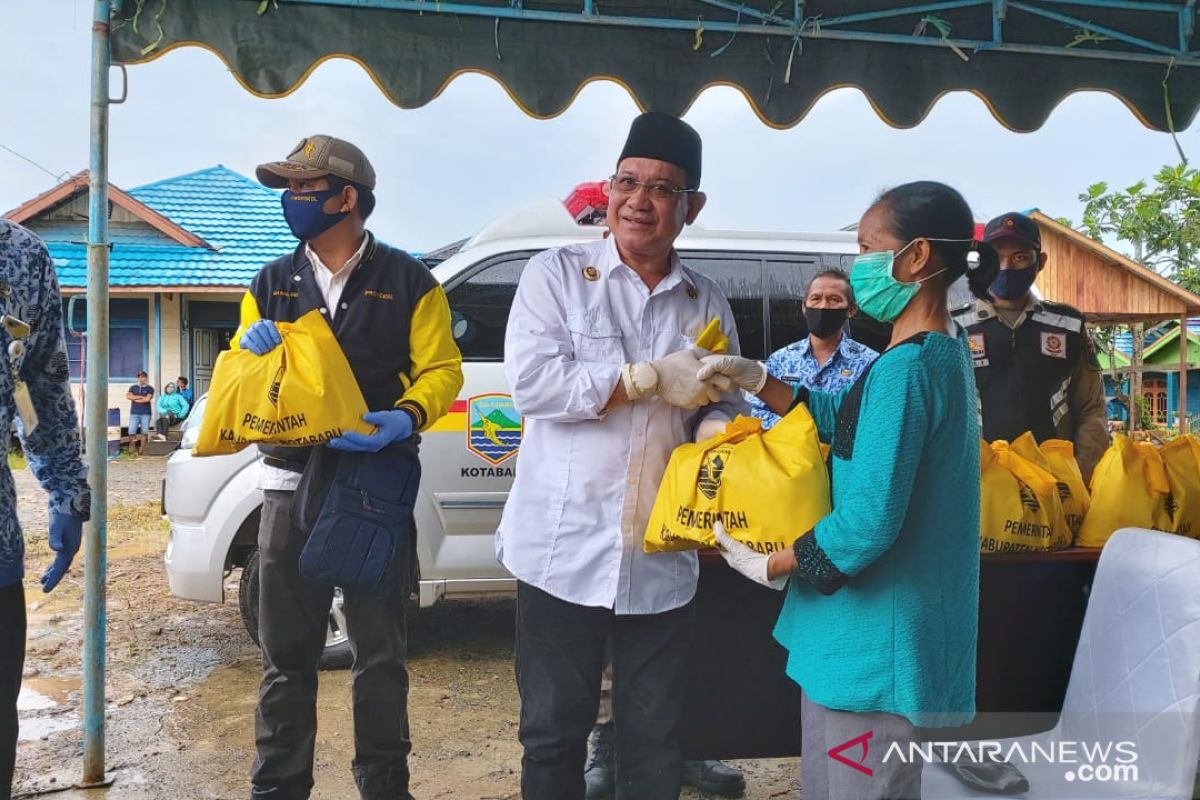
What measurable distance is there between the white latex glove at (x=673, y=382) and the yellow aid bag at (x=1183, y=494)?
5.79 ft

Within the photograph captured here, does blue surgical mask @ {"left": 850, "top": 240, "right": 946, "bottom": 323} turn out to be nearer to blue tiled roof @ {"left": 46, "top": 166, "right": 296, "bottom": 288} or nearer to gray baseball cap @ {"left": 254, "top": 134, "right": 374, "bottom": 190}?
gray baseball cap @ {"left": 254, "top": 134, "right": 374, "bottom": 190}

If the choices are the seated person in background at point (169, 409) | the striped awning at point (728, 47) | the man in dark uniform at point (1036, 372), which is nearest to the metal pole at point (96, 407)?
the striped awning at point (728, 47)

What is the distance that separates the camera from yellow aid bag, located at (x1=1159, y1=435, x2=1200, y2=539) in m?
2.85

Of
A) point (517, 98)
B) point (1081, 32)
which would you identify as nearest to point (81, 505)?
point (517, 98)

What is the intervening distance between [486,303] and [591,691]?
287cm

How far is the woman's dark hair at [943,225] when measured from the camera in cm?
175

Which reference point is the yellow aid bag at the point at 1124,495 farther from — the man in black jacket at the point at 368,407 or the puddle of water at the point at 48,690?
the puddle of water at the point at 48,690

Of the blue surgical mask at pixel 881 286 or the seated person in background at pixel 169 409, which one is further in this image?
the seated person in background at pixel 169 409

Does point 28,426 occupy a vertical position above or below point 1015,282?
below

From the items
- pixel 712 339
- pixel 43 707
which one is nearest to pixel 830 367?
pixel 712 339

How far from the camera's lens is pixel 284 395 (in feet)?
7.84

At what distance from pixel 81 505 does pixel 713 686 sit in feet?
6.05

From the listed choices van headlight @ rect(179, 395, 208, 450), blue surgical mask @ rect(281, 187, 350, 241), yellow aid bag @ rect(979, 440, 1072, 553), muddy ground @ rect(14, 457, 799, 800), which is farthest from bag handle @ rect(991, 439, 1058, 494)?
van headlight @ rect(179, 395, 208, 450)

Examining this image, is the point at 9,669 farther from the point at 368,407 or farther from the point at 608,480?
the point at 608,480
